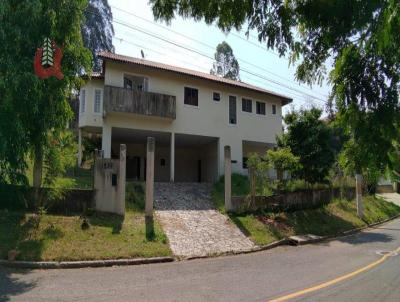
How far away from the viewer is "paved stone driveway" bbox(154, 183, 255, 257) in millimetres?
14016

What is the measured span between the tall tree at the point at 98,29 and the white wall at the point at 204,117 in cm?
1569

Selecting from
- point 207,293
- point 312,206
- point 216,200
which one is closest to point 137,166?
point 216,200

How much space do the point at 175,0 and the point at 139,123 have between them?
20206mm

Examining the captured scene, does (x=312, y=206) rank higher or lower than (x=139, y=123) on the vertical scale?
lower

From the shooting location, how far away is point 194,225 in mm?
16312

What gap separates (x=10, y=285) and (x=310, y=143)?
17.3m

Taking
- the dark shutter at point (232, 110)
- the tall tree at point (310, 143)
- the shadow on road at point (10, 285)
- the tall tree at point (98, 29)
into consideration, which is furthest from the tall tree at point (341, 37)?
the tall tree at point (98, 29)

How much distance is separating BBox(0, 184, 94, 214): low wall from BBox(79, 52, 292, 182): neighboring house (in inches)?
332

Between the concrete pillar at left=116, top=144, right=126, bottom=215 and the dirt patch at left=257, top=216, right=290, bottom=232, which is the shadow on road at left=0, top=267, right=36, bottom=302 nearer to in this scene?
the concrete pillar at left=116, top=144, right=126, bottom=215

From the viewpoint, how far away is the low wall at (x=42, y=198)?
1397 cm

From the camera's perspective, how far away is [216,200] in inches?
822

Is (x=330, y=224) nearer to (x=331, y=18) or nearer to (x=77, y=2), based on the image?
(x=77, y=2)

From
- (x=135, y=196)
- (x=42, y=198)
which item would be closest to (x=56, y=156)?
(x=42, y=198)

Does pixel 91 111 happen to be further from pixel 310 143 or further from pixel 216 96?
pixel 310 143
